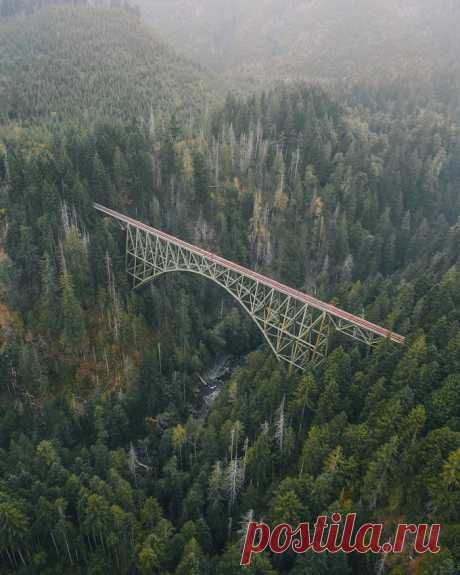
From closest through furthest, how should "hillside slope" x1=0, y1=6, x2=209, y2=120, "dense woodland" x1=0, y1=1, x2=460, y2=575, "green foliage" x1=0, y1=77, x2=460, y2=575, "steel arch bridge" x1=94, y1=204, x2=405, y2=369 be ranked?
"dense woodland" x1=0, y1=1, x2=460, y2=575, "green foliage" x1=0, y1=77, x2=460, y2=575, "steel arch bridge" x1=94, y1=204, x2=405, y2=369, "hillside slope" x1=0, y1=6, x2=209, y2=120

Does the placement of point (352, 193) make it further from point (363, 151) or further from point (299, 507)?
point (299, 507)

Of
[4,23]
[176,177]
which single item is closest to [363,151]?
[176,177]

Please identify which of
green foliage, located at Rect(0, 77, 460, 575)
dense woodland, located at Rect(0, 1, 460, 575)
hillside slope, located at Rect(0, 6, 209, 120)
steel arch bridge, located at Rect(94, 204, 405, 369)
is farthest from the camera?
hillside slope, located at Rect(0, 6, 209, 120)

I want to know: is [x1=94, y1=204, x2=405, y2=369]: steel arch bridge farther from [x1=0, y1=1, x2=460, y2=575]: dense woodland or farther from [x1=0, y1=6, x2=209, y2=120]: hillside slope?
[x1=0, y1=6, x2=209, y2=120]: hillside slope

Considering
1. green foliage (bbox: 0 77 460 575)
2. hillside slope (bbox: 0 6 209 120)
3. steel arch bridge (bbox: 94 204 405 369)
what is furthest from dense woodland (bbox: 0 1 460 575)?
hillside slope (bbox: 0 6 209 120)

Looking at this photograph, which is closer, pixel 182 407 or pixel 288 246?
pixel 182 407

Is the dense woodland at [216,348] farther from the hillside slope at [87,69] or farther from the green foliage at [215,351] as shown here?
the hillside slope at [87,69]

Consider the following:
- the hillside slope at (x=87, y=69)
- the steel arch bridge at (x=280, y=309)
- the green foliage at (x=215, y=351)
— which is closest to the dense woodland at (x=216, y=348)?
the green foliage at (x=215, y=351)
